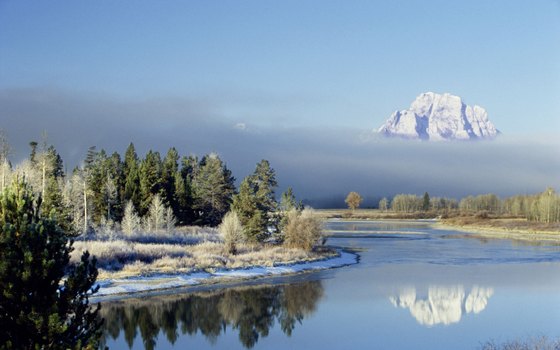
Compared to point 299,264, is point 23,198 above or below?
above

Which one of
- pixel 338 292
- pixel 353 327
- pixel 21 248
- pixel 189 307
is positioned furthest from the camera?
pixel 338 292

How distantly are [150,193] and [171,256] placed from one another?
27.7 m

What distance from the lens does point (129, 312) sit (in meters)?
28.6

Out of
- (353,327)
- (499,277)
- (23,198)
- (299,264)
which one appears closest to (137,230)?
(299,264)

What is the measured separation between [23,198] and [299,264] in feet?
128

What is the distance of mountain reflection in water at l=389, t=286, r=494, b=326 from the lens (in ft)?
95.2

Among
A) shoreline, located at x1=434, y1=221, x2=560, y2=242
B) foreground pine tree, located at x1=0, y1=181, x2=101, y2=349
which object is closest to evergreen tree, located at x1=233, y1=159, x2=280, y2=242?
foreground pine tree, located at x1=0, y1=181, x2=101, y2=349

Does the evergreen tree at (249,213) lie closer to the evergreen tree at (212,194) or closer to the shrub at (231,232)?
the shrub at (231,232)

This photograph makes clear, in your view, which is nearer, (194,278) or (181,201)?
(194,278)

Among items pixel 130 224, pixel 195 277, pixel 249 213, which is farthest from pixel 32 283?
pixel 130 224

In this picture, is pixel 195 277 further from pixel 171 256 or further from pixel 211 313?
pixel 211 313

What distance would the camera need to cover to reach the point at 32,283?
37.8 feet

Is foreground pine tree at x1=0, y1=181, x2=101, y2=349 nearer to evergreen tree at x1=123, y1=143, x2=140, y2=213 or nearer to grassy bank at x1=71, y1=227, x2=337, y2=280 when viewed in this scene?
grassy bank at x1=71, y1=227, x2=337, y2=280

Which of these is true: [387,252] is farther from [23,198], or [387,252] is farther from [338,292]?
[23,198]
